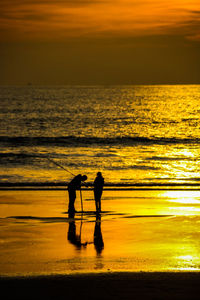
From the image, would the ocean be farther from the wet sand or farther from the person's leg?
the wet sand

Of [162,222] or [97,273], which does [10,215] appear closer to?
[162,222]

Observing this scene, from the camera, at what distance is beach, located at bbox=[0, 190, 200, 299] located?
955 cm

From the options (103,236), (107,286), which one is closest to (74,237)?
(103,236)

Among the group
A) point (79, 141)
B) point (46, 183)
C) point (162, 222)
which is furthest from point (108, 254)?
point (79, 141)

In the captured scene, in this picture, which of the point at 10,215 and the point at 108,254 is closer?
the point at 108,254

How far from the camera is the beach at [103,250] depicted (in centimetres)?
955

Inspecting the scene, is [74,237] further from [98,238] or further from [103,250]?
[103,250]

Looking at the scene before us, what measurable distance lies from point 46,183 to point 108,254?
15726 millimetres

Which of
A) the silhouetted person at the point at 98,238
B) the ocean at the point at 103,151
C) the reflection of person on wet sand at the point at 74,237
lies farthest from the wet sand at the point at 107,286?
the ocean at the point at 103,151

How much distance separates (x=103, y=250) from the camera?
1250 cm

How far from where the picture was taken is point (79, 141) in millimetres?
59969

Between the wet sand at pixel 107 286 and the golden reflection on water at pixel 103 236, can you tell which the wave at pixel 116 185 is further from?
the wet sand at pixel 107 286

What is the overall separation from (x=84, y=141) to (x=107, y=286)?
50.4 meters

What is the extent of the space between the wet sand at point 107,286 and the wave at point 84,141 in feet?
148
